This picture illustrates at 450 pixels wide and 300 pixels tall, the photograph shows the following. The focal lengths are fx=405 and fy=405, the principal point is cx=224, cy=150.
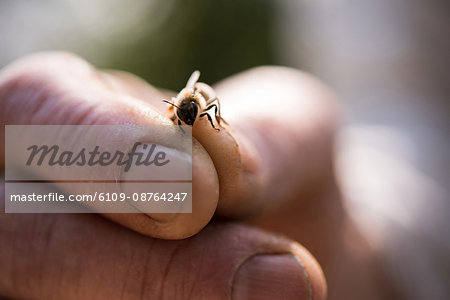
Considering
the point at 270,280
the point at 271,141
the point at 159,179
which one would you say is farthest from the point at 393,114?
the point at 159,179

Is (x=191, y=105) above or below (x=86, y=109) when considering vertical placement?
above

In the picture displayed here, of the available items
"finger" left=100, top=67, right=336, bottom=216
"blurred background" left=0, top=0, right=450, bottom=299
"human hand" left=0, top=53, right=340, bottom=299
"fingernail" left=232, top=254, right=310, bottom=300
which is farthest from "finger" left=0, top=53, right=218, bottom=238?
"blurred background" left=0, top=0, right=450, bottom=299

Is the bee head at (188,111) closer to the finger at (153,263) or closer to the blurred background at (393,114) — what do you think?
the finger at (153,263)

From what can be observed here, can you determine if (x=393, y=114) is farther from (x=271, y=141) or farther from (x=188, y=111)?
(x=188, y=111)

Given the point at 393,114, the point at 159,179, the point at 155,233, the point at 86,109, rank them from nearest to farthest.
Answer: the point at 159,179 < the point at 155,233 < the point at 86,109 < the point at 393,114

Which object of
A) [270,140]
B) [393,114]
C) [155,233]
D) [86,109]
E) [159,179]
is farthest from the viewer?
[393,114]

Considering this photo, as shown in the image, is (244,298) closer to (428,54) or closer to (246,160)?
(246,160)
